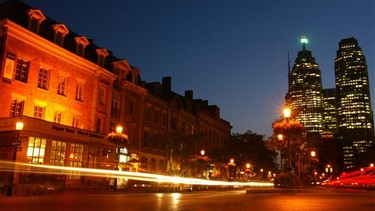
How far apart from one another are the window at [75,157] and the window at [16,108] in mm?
5030

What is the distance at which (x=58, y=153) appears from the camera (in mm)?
31031

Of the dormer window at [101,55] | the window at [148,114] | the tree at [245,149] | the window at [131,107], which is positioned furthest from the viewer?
the tree at [245,149]

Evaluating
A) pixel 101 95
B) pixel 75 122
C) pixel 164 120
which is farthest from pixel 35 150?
pixel 164 120

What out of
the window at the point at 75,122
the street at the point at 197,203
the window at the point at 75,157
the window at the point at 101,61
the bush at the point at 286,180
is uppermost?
the window at the point at 101,61

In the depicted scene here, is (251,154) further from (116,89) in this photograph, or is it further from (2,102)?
(2,102)

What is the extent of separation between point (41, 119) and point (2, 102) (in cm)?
298

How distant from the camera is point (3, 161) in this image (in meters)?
27.8

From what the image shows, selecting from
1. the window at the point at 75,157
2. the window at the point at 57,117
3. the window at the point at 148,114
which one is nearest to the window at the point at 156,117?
the window at the point at 148,114

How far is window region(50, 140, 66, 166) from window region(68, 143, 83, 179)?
82cm

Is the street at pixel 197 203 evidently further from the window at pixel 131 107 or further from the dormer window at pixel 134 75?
the dormer window at pixel 134 75

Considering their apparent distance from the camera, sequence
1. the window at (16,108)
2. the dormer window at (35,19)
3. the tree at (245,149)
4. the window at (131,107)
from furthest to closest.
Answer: the tree at (245,149), the window at (131,107), the dormer window at (35,19), the window at (16,108)

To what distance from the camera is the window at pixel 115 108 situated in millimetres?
41281

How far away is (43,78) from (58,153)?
6397 millimetres

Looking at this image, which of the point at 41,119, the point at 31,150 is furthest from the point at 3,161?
the point at 41,119
